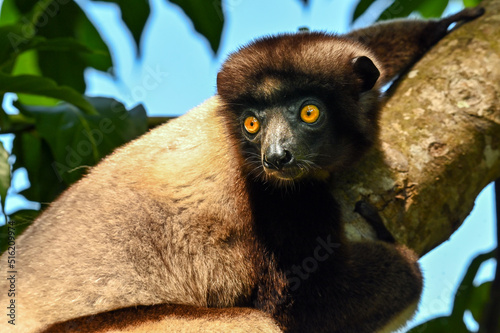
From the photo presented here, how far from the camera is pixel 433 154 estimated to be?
427cm

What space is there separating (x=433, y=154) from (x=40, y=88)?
337cm

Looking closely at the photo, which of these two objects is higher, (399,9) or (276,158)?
(399,9)

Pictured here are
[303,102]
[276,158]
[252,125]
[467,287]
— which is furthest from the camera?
[467,287]

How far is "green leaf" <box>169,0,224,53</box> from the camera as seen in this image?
223 inches

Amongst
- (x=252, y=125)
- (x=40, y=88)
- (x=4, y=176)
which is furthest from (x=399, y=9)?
(x=4, y=176)

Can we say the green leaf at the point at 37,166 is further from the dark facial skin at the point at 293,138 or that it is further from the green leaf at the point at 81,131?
the dark facial skin at the point at 293,138

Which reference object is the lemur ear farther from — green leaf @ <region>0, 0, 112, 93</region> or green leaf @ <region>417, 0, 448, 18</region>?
green leaf @ <region>0, 0, 112, 93</region>

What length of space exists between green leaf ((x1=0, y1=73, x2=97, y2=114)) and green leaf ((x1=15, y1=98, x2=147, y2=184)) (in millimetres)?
220

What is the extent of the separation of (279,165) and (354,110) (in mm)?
850

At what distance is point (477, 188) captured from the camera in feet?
14.8

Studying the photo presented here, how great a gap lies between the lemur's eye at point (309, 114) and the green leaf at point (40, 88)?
2.05 meters

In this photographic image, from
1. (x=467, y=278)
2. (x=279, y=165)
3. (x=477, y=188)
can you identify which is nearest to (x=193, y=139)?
(x=279, y=165)

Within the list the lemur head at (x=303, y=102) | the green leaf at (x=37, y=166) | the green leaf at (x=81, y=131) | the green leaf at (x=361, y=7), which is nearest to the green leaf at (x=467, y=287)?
the lemur head at (x=303, y=102)

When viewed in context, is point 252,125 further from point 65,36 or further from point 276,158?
point 65,36
